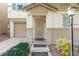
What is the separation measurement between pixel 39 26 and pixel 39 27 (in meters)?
0.02

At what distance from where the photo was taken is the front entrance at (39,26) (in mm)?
3979

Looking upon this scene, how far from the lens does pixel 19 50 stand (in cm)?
388

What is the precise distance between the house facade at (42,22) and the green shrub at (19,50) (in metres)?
0.15

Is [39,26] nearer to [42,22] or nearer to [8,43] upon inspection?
[42,22]

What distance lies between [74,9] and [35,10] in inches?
28.0

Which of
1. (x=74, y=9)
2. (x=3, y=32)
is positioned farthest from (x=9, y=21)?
(x=74, y=9)

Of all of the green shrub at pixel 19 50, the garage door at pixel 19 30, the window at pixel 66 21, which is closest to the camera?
the green shrub at pixel 19 50

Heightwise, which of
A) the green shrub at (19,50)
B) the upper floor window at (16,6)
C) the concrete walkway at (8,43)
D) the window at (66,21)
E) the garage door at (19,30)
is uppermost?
the upper floor window at (16,6)

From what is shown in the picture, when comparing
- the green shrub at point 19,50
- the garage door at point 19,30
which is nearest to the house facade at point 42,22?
the garage door at point 19,30

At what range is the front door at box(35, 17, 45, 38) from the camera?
3983 mm

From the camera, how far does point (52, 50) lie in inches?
157

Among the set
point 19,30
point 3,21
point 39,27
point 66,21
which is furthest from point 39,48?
point 3,21

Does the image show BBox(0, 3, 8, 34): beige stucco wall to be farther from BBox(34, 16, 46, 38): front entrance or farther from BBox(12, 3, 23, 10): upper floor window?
BBox(34, 16, 46, 38): front entrance

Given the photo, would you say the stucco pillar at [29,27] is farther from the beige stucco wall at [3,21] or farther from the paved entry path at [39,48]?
the beige stucco wall at [3,21]
